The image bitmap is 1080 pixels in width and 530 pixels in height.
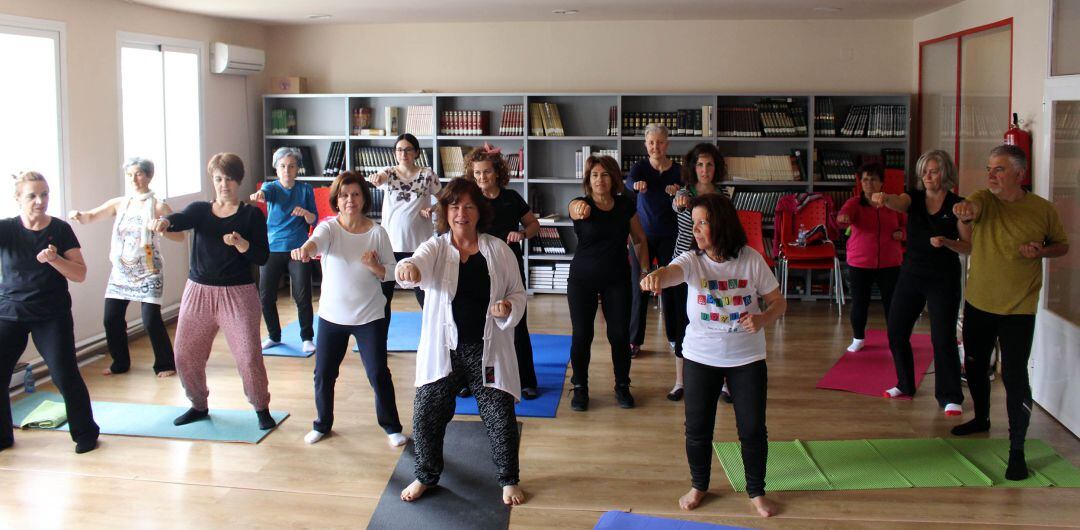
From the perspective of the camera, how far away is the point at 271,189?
6914 millimetres

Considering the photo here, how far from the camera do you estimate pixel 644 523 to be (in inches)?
162

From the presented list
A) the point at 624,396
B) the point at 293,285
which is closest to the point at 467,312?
the point at 624,396

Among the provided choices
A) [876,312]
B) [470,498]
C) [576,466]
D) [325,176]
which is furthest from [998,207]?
[325,176]

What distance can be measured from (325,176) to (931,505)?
284 inches

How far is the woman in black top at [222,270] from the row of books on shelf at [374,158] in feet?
15.2

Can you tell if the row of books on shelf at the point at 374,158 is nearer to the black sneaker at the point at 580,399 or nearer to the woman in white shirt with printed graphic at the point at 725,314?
the black sneaker at the point at 580,399

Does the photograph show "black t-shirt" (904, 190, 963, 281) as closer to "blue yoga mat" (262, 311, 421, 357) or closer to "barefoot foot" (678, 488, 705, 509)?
"barefoot foot" (678, 488, 705, 509)

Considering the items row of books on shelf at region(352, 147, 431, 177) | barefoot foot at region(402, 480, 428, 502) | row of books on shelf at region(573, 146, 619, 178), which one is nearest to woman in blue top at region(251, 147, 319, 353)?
row of books on shelf at region(352, 147, 431, 177)

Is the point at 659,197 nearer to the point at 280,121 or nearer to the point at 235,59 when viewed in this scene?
the point at 235,59

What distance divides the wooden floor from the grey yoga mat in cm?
9

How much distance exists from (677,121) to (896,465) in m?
5.24

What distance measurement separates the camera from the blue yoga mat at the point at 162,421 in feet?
17.2

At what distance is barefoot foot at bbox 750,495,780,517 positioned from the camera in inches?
164

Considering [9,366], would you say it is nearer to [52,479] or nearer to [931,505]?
[52,479]
